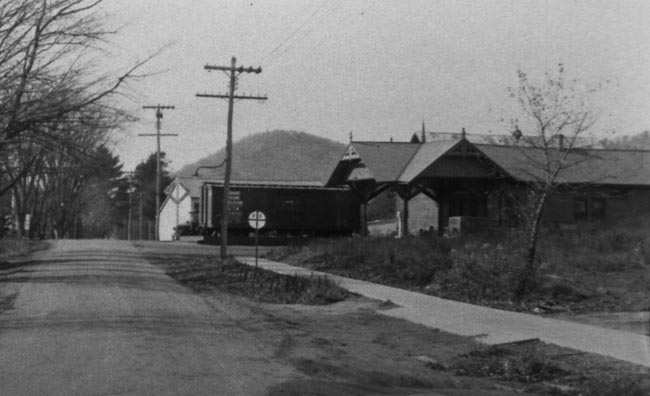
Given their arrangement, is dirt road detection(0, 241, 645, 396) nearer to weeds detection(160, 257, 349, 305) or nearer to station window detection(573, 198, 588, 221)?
weeds detection(160, 257, 349, 305)

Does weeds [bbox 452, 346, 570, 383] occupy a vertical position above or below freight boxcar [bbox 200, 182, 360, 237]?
below

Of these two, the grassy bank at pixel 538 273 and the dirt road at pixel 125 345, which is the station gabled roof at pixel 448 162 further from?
the dirt road at pixel 125 345

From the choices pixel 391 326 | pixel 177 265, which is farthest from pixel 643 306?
pixel 177 265

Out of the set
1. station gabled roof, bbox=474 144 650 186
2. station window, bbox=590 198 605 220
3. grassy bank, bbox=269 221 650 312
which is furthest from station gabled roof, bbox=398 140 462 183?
grassy bank, bbox=269 221 650 312

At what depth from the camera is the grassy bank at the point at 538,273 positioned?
17719 mm

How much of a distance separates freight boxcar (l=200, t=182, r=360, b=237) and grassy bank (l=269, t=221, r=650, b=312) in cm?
2370

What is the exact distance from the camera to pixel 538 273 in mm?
19312

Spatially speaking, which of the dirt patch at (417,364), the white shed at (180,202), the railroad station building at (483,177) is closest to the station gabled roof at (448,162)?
the railroad station building at (483,177)

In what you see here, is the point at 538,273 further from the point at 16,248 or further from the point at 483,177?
the point at 16,248

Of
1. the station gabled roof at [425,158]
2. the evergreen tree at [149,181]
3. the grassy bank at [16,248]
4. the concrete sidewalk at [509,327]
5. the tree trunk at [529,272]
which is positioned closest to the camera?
the concrete sidewalk at [509,327]

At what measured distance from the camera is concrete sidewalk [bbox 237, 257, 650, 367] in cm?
→ 1258

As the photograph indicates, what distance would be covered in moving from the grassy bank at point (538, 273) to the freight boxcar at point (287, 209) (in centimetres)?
2370

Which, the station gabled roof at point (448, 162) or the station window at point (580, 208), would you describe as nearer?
the station gabled roof at point (448, 162)

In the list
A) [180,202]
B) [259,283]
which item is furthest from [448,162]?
[180,202]
